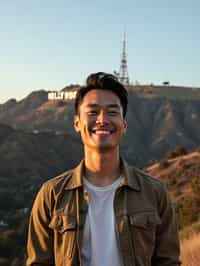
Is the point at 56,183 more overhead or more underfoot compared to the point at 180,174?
more underfoot

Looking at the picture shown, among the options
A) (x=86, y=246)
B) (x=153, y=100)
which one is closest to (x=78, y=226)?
(x=86, y=246)

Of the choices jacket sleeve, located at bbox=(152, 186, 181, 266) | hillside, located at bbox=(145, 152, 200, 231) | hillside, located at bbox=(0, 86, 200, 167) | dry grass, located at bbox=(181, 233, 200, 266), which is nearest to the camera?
jacket sleeve, located at bbox=(152, 186, 181, 266)

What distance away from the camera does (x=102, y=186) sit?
2.23m

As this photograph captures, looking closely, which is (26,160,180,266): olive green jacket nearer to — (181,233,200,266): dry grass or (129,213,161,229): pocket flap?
(129,213,161,229): pocket flap

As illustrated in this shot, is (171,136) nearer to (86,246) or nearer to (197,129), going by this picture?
(197,129)

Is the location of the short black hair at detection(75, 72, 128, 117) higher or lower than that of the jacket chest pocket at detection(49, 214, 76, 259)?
higher

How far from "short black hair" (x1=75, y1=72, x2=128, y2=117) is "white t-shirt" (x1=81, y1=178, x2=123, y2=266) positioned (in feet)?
1.77

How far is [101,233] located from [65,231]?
187 millimetres

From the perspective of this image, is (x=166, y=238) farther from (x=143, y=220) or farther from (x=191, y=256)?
(x=191, y=256)

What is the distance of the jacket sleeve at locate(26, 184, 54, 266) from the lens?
7.19ft

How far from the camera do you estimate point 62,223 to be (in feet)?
6.97

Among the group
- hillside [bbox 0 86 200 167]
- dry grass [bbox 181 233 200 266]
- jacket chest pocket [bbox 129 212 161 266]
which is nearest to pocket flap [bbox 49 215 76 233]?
jacket chest pocket [bbox 129 212 161 266]

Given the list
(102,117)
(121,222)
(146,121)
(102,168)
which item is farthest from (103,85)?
(146,121)

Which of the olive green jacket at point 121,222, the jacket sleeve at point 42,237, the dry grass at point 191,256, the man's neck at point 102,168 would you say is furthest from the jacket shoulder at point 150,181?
the dry grass at point 191,256
